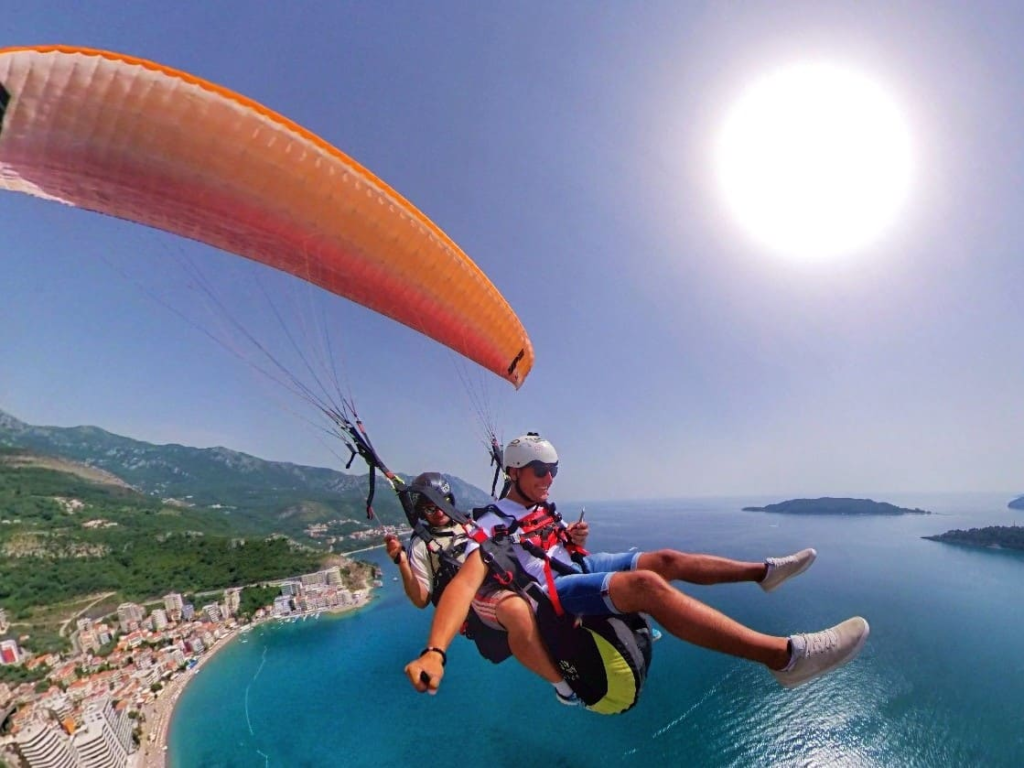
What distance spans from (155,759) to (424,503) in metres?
34.3

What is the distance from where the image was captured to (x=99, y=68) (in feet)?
10.8

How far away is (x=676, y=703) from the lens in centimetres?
2688

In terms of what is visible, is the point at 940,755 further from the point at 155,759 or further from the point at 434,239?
the point at 155,759

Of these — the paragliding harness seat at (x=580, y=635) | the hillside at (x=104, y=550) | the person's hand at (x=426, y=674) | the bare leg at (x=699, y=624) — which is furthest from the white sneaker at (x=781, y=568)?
the hillside at (x=104, y=550)

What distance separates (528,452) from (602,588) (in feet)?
3.99

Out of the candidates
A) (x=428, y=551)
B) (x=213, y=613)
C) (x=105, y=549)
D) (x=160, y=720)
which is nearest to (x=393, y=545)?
(x=428, y=551)

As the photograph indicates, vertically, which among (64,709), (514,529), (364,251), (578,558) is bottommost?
(64,709)

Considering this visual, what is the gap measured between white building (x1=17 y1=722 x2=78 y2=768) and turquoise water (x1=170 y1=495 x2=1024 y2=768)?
5048mm

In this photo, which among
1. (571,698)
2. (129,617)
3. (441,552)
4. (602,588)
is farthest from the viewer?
(129,617)

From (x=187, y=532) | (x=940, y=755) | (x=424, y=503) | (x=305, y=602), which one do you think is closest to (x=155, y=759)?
(x=305, y=602)

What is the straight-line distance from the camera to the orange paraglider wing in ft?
10.8

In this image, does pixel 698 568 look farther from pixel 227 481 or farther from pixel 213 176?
pixel 227 481

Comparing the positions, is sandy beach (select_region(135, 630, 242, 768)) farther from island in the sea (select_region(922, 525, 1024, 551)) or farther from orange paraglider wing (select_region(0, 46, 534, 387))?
island in the sea (select_region(922, 525, 1024, 551))

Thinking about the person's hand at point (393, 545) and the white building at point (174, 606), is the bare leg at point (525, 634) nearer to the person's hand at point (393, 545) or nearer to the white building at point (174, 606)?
the person's hand at point (393, 545)
